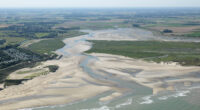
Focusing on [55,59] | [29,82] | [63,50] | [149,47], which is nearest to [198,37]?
[149,47]

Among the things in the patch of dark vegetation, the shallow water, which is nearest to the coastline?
the patch of dark vegetation

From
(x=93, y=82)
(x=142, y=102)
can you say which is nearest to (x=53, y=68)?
(x=93, y=82)

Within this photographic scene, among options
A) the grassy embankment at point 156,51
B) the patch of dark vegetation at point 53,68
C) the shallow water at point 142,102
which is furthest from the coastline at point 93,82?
the grassy embankment at point 156,51

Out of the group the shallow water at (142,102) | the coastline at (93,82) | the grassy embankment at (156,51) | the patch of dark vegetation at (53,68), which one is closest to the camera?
the shallow water at (142,102)

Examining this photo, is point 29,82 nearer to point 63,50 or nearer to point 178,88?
point 178,88

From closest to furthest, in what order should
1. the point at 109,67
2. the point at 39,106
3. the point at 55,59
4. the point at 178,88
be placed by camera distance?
the point at 39,106 < the point at 178,88 < the point at 109,67 < the point at 55,59

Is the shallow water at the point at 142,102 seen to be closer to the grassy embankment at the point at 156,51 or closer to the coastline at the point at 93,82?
the coastline at the point at 93,82

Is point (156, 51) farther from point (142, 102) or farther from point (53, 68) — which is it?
point (142, 102)

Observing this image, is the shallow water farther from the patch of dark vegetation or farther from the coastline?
the patch of dark vegetation
